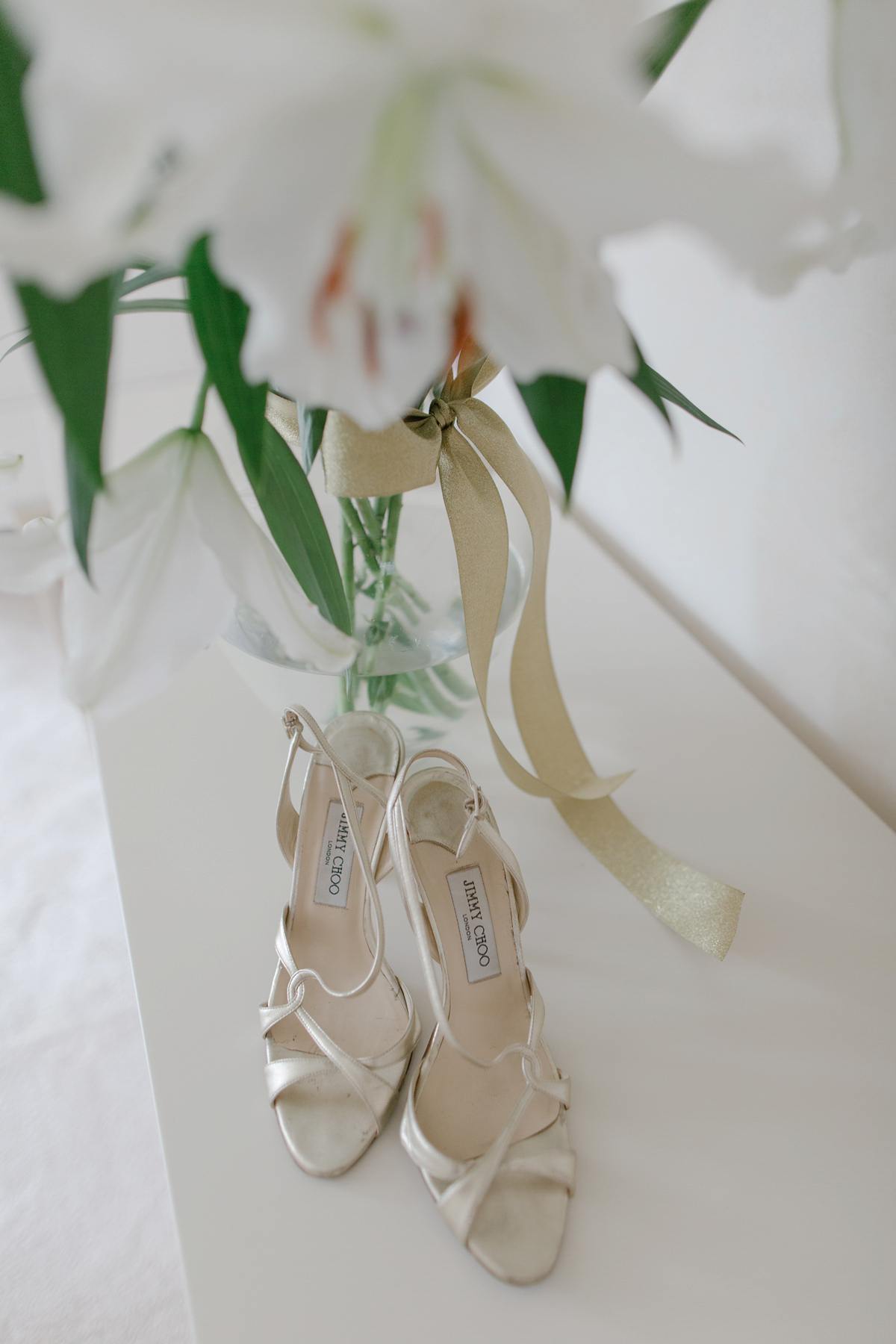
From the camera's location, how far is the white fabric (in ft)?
2.84

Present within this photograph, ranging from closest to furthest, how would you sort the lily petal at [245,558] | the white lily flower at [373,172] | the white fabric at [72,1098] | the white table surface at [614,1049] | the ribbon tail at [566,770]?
the white lily flower at [373,172] < the lily petal at [245,558] < the white table surface at [614,1049] < the ribbon tail at [566,770] < the white fabric at [72,1098]

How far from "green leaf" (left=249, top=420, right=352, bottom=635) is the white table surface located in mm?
263

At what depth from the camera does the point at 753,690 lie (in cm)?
85

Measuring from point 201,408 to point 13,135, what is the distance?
0.36ft

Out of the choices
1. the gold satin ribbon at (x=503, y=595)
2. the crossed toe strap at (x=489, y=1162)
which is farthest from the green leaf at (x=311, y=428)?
the crossed toe strap at (x=489, y=1162)

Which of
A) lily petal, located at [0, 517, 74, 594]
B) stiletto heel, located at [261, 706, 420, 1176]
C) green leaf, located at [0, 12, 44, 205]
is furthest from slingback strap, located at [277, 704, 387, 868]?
green leaf, located at [0, 12, 44, 205]

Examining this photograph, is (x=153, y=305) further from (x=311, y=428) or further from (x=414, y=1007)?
(x=414, y=1007)

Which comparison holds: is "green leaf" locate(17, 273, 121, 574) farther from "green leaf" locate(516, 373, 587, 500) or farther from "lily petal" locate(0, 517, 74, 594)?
"green leaf" locate(516, 373, 587, 500)

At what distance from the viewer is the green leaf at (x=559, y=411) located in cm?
43

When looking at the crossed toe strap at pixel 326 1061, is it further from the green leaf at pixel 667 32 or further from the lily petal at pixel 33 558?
the green leaf at pixel 667 32

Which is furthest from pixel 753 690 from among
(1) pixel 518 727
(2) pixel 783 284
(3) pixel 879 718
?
(2) pixel 783 284

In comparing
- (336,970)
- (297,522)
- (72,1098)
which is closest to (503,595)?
(297,522)

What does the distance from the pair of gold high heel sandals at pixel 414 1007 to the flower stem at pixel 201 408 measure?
261mm

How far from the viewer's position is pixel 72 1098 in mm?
1019
